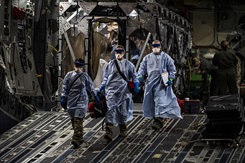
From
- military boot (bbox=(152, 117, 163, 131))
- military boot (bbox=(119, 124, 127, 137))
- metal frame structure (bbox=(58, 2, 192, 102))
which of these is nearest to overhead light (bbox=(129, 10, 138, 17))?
metal frame structure (bbox=(58, 2, 192, 102))

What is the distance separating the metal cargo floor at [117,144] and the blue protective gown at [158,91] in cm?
40

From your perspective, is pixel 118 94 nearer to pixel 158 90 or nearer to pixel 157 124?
pixel 158 90

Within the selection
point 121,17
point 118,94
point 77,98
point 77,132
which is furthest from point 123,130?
point 121,17

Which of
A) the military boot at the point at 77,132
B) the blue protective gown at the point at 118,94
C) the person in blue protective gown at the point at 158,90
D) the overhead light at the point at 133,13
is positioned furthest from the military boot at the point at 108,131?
the overhead light at the point at 133,13

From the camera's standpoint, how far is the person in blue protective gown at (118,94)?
15.4 meters

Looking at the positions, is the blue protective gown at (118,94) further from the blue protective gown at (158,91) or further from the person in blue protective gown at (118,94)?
the blue protective gown at (158,91)

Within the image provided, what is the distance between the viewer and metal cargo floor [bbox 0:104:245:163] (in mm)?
14258

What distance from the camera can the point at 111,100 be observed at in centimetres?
1547

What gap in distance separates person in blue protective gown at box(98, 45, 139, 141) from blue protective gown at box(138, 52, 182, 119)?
634 millimetres

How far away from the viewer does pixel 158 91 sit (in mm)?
16188

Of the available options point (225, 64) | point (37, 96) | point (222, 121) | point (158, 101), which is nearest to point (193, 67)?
point (225, 64)

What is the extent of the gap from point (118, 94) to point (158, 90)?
3.55 ft

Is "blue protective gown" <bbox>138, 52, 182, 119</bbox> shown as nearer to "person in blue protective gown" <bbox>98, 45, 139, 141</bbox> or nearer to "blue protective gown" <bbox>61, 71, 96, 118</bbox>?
"person in blue protective gown" <bbox>98, 45, 139, 141</bbox>

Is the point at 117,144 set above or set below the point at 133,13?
below
